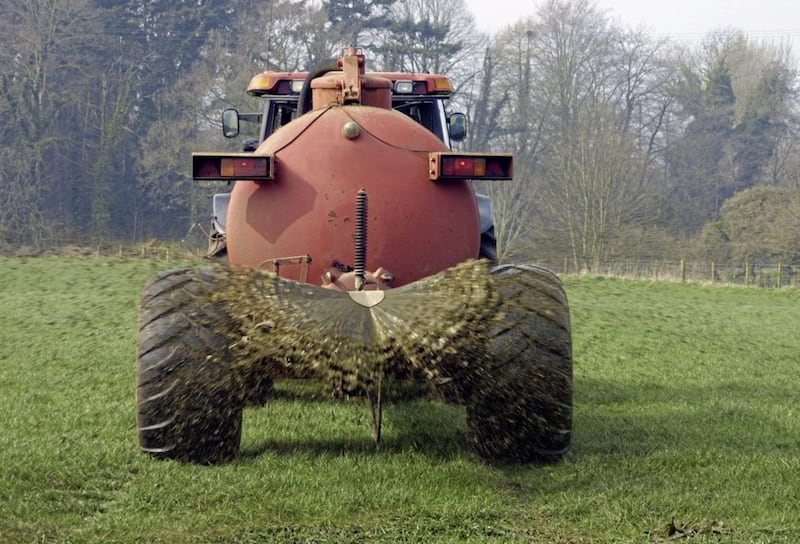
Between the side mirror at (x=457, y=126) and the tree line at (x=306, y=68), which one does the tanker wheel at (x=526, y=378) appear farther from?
the tree line at (x=306, y=68)

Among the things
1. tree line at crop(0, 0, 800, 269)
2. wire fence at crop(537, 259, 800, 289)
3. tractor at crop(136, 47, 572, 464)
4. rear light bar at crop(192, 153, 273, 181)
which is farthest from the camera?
tree line at crop(0, 0, 800, 269)

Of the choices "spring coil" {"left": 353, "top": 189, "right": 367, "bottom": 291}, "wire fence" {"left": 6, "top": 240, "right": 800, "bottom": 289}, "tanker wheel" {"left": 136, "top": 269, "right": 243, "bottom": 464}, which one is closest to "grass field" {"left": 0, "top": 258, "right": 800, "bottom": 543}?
"tanker wheel" {"left": 136, "top": 269, "right": 243, "bottom": 464}

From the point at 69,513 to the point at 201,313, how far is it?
1.09m

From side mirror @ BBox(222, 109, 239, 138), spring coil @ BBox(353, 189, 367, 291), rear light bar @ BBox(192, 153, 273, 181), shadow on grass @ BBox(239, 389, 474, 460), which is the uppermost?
side mirror @ BBox(222, 109, 239, 138)

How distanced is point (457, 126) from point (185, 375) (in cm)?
441

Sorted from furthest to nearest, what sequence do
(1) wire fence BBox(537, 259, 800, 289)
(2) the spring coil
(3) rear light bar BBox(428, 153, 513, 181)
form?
(1) wire fence BBox(537, 259, 800, 289) → (3) rear light bar BBox(428, 153, 513, 181) → (2) the spring coil

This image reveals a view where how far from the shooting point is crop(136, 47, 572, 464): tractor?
4.50 meters

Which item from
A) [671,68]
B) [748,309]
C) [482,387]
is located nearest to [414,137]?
[482,387]

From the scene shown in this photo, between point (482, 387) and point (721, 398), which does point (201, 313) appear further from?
point (721, 398)

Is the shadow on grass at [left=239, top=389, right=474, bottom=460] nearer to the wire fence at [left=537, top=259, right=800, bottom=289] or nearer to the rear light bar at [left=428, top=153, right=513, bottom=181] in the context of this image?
the rear light bar at [left=428, top=153, right=513, bottom=181]

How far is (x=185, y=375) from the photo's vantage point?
4.74 meters

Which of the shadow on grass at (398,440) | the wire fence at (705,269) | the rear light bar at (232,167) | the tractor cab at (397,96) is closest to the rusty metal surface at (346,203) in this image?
the rear light bar at (232,167)

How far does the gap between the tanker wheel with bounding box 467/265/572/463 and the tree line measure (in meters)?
31.4

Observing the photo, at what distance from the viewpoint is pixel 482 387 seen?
4809mm
